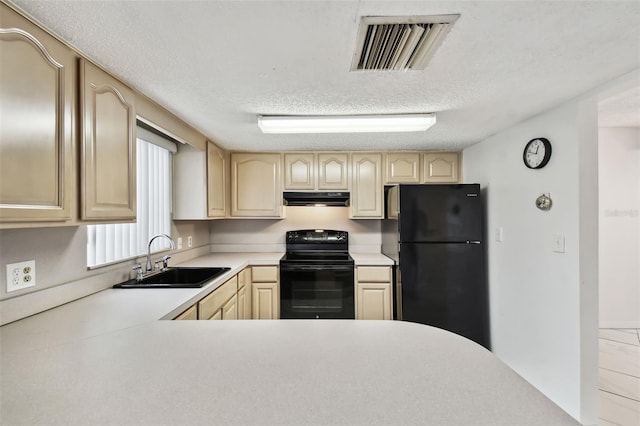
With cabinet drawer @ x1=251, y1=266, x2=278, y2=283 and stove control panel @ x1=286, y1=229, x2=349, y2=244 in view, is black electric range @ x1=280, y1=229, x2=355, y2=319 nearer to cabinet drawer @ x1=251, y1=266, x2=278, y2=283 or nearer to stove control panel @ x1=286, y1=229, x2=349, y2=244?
cabinet drawer @ x1=251, y1=266, x2=278, y2=283

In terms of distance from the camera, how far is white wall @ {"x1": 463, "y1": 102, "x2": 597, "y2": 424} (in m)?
1.73

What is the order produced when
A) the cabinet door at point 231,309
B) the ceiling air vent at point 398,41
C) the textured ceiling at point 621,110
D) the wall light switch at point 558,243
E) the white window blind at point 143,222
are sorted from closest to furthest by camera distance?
the ceiling air vent at point 398,41, the white window blind at point 143,222, the wall light switch at point 558,243, the cabinet door at point 231,309, the textured ceiling at point 621,110

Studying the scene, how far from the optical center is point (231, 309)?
2295mm

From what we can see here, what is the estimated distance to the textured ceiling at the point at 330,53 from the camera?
0.98m

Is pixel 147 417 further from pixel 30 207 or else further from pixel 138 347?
pixel 30 207

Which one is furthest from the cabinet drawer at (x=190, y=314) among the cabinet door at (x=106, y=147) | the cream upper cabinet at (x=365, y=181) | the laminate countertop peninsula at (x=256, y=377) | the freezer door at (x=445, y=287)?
the cream upper cabinet at (x=365, y=181)

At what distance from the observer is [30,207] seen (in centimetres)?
97

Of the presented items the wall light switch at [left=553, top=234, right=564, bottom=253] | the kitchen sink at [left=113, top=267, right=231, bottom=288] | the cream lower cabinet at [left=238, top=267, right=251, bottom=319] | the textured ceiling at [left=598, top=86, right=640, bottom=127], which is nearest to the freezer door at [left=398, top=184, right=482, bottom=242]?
the wall light switch at [left=553, top=234, right=564, bottom=253]

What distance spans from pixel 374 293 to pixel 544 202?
5.34 feet

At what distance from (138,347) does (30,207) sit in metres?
0.62

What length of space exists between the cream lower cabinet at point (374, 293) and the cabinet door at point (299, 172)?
3.82 feet

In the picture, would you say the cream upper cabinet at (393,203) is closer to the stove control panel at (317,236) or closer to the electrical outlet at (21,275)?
the stove control panel at (317,236)

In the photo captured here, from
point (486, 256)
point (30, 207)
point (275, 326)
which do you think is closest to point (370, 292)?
point (486, 256)

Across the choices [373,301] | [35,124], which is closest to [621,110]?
[373,301]
